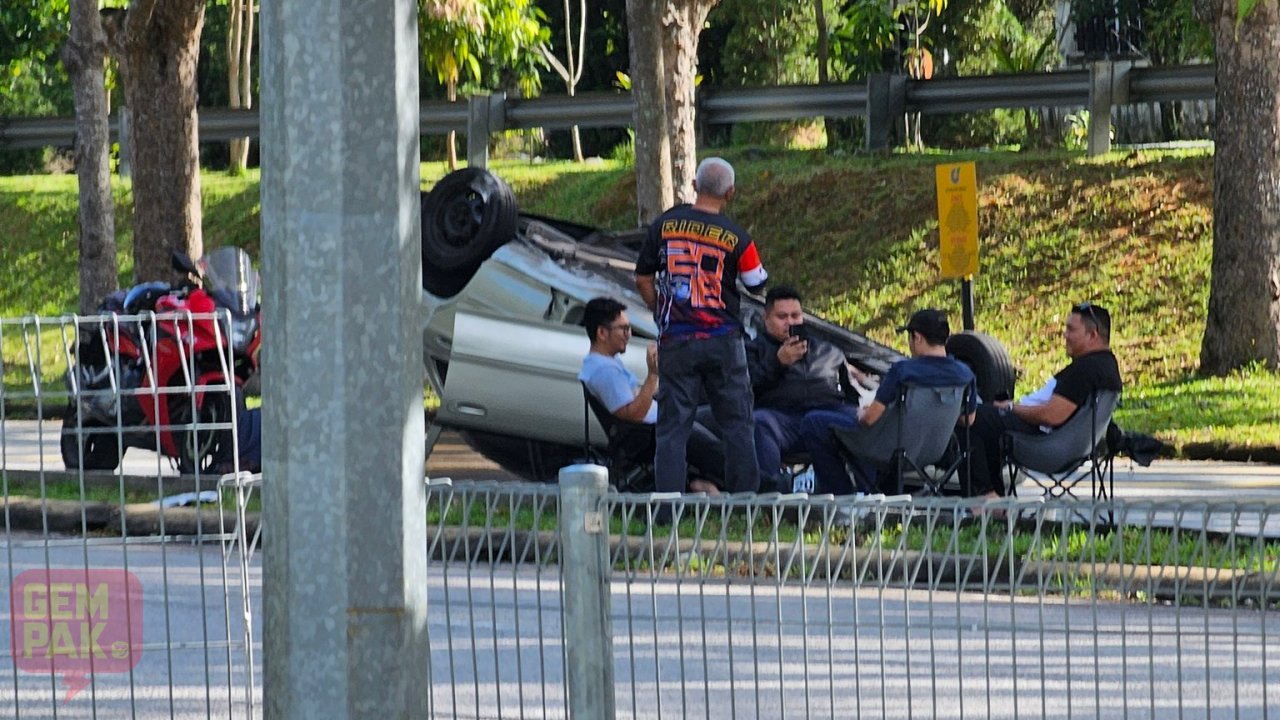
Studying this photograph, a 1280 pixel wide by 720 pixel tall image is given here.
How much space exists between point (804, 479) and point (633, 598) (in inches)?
243

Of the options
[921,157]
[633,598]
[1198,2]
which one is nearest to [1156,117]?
[921,157]

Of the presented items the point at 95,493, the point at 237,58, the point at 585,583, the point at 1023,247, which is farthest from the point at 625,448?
the point at 237,58

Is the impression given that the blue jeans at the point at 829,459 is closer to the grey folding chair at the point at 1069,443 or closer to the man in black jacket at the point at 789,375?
the man in black jacket at the point at 789,375

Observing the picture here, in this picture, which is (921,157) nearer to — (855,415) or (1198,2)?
(1198,2)

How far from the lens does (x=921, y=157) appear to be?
74.1 feet

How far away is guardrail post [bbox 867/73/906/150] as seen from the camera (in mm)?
22328

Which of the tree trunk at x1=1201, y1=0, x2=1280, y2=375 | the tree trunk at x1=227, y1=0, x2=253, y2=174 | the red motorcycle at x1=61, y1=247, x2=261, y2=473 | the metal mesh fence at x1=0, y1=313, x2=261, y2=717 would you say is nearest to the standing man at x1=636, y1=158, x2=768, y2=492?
the metal mesh fence at x1=0, y1=313, x2=261, y2=717

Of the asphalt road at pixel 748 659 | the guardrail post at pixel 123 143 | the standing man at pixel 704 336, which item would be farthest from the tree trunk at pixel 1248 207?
the guardrail post at pixel 123 143

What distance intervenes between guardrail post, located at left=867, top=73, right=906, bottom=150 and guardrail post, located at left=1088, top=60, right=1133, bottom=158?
2.13m

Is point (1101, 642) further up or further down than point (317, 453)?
further down

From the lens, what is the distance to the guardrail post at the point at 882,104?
2233cm

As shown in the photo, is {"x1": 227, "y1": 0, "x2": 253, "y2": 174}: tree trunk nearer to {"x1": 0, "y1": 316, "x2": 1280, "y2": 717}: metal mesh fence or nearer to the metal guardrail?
the metal guardrail

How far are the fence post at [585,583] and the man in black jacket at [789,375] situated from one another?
698 cm

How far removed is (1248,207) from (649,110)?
4.77 metres
